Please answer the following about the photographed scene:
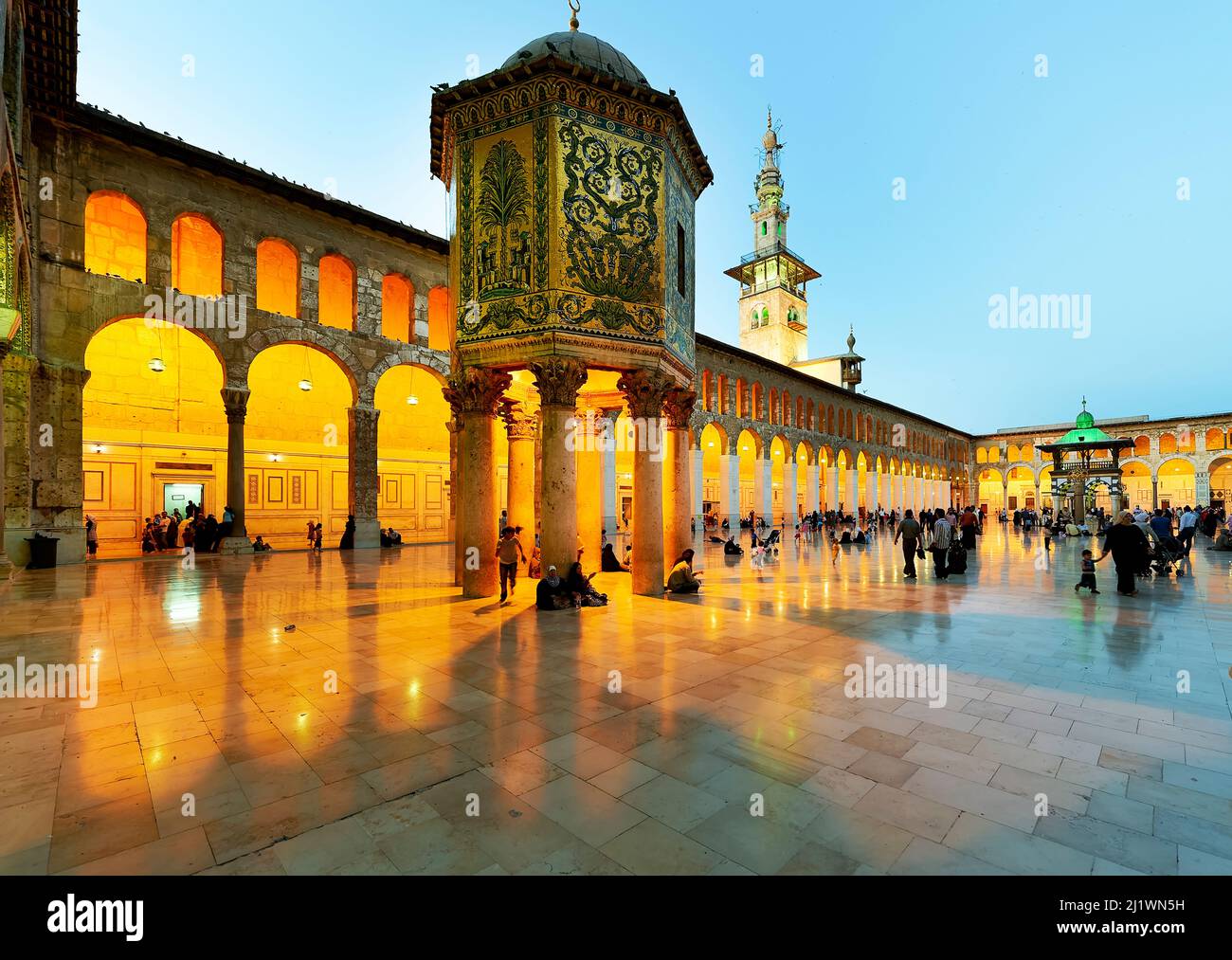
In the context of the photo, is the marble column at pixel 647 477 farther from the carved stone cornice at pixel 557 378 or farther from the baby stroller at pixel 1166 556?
the baby stroller at pixel 1166 556

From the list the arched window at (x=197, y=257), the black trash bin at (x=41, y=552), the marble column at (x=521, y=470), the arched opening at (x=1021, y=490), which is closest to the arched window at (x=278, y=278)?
the arched window at (x=197, y=257)

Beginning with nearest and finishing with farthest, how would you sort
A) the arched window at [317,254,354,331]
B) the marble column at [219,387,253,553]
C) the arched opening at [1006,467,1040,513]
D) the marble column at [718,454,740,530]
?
the marble column at [219,387,253,553] < the arched window at [317,254,354,331] < the marble column at [718,454,740,530] < the arched opening at [1006,467,1040,513]

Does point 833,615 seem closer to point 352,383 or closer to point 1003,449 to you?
point 352,383

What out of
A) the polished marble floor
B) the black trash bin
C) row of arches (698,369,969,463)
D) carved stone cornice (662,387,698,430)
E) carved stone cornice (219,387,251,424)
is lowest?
the polished marble floor

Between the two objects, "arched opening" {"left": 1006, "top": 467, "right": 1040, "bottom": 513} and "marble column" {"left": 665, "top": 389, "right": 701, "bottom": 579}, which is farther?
"arched opening" {"left": 1006, "top": 467, "right": 1040, "bottom": 513}

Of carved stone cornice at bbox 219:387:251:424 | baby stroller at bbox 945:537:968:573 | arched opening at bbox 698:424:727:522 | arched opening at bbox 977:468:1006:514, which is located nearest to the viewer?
baby stroller at bbox 945:537:968:573

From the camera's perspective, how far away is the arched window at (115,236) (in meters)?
14.5

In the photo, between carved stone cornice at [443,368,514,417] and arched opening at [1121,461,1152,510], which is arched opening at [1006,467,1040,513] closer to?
arched opening at [1121,461,1152,510]

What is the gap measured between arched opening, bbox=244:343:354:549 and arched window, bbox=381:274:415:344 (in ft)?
8.08

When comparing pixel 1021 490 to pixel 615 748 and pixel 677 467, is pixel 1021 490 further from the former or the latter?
pixel 615 748

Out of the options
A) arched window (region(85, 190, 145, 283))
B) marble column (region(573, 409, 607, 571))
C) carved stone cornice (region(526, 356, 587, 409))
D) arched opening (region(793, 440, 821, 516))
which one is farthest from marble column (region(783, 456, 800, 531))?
arched window (region(85, 190, 145, 283))

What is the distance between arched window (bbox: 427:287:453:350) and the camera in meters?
20.8
